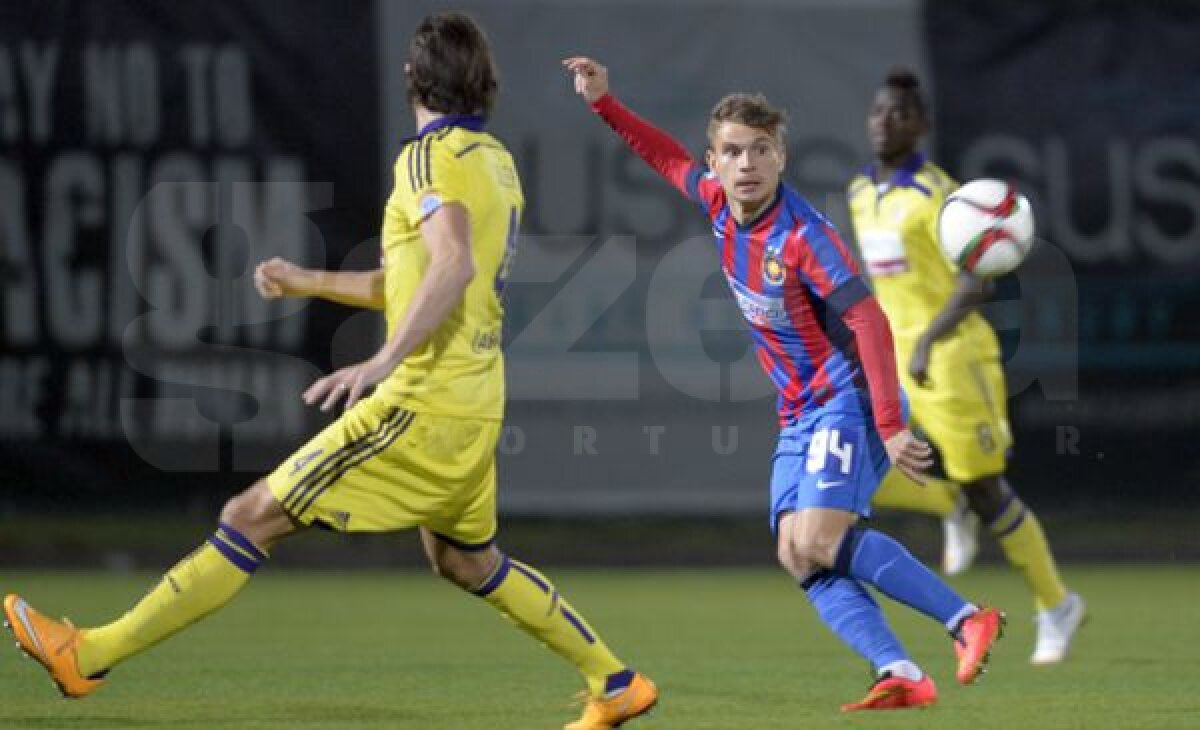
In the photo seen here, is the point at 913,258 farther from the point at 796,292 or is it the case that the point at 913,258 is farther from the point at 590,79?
the point at 796,292

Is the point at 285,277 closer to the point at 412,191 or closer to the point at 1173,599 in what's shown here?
the point at 412,191

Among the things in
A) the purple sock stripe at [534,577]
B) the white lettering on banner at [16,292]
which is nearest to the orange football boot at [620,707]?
the purple sock stripe at [534,577]

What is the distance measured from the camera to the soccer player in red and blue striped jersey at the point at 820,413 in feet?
21.3

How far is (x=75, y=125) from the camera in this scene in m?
12.6

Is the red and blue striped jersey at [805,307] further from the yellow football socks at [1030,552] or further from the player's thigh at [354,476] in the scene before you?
the yellow football socks at [1030,552]

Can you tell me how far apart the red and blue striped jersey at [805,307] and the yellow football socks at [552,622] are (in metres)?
1.04

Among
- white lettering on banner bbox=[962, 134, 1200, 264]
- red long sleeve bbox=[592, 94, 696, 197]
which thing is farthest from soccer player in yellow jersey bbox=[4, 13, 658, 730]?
white lettering on banner bbox=[962, 134, 1200, 264]

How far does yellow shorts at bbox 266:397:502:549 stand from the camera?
5.99m

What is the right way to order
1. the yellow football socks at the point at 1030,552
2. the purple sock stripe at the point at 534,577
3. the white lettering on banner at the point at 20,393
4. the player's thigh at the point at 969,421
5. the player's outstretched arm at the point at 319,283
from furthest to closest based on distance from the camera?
the white lettering on banner at the point at 20,393 < the player's thigh at the point at 969,421 < the yellow football socks at the point at 1030,552 < the player's outstretched arm at the point at 319,283 < the purple sock stripe at the point at 534,577

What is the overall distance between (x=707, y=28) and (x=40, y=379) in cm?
444

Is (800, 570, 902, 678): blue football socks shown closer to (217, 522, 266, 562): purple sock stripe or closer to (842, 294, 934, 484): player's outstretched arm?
(842, 294, 934, 484): player's outstretched arm

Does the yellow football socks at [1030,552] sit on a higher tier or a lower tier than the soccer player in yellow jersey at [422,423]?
lower

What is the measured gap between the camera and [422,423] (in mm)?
6047

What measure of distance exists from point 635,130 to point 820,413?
1.17 metres
